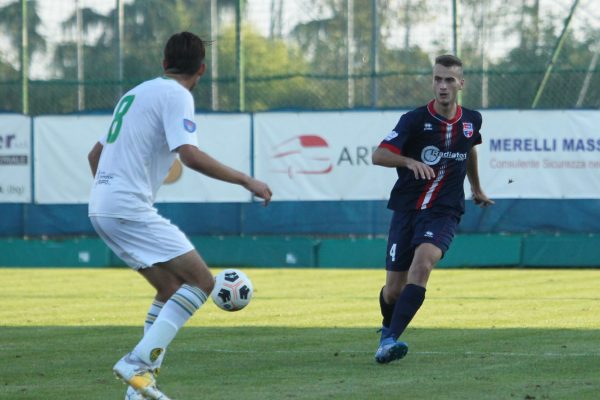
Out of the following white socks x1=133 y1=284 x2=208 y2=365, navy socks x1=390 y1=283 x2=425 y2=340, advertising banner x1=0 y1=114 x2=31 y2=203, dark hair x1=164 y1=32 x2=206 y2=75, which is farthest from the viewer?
advertising banner x1=0 y1=114 x2=31 y2=203

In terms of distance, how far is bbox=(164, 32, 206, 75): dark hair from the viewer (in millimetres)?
7547

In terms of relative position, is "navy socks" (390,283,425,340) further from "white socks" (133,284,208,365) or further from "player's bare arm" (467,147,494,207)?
"white socks" (133,284,208,365)

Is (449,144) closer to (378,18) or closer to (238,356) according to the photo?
(238,356)

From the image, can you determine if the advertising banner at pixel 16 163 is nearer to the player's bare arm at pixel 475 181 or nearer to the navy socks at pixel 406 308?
the player's bare arm at pixel 475 181

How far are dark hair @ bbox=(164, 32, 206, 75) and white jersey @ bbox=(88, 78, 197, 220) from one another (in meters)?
0.10

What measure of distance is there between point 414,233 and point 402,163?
57 cm

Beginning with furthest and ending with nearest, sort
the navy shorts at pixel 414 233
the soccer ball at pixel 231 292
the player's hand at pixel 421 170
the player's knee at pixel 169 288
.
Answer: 1. the navy shorts at pixel 414 233
2. the player's hand at pixel 421 170
3. the soccer ball at pixel 231 292
4. the player's knee at pixel 169 288

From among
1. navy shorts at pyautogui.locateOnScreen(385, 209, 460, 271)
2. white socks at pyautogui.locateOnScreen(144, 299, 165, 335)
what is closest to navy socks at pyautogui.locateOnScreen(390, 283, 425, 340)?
navy shorts at pyautogui.locateOnScreen(385, 209, 460, 271)

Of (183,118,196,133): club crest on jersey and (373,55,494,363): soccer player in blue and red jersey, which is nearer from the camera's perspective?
(183,118,196,133): club crest on jersey

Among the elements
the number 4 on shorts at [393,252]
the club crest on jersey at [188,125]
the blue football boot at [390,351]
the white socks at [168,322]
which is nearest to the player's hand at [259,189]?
the club crest on jersey at [188,125]

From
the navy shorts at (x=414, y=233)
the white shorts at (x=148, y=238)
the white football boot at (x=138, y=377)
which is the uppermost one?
the white shorts at (x=148, y=238)

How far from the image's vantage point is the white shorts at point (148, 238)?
7398mm

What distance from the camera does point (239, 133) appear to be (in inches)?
883

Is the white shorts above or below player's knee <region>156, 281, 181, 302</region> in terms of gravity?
above
